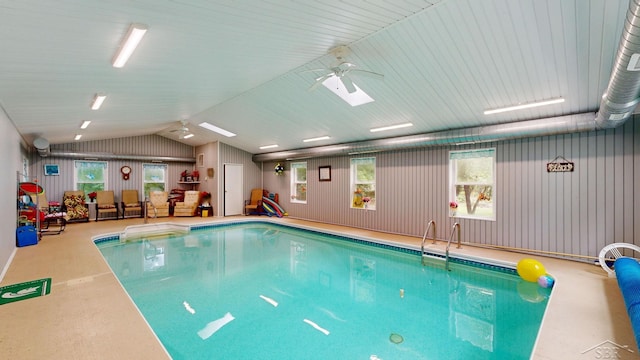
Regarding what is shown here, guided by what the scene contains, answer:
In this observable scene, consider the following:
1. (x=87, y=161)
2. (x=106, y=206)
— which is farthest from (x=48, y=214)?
(x=87, y=161)

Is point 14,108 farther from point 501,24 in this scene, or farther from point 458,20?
point 501,24

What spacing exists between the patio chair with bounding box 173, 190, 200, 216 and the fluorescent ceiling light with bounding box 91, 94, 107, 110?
559 cm

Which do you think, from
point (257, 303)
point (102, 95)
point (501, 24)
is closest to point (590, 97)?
point (501, 24)

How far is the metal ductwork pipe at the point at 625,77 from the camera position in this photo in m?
1.78

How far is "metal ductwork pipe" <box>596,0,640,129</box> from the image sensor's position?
1.78 metres

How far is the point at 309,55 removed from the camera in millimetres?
3844

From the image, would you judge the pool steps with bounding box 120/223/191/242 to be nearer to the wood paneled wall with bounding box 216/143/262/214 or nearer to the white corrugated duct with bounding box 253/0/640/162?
the wood paneled wall with bounding box 216/143/262/214

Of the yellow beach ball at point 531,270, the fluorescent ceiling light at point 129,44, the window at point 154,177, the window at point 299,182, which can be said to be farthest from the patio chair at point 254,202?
the yellow beach ball at point 531,270

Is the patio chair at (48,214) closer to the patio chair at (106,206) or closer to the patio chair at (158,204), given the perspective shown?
Answer: the patio chair at (106,206)

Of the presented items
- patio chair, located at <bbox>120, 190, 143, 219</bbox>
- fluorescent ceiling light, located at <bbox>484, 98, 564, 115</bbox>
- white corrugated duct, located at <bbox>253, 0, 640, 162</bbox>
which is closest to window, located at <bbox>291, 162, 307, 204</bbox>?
white corrugated duct, located at <bbox>253, 0, 640, 162</bbox>

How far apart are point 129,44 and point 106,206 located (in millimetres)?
8489

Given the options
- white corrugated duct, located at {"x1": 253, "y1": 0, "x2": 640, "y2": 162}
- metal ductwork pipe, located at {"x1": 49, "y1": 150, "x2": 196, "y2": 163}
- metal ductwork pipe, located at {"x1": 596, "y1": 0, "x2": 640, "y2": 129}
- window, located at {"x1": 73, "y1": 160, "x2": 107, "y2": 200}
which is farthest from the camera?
window, located at {"x1": 73, "y1": 160, "x2": 107, "y2": 200}

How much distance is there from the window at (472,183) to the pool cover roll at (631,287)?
2.28m

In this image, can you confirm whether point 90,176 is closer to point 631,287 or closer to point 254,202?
point 254,202
